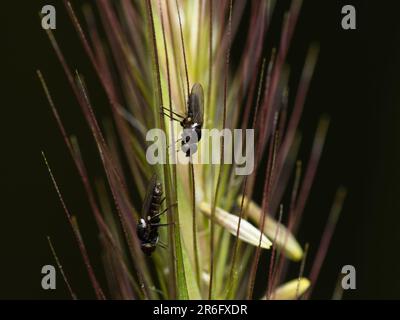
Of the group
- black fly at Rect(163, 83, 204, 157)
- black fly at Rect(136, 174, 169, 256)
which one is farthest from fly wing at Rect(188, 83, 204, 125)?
black fly at Rect(136, 174, 169, 256)

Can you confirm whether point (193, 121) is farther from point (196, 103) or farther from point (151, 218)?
point (151, 218)

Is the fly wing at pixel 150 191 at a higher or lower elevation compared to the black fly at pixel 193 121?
lower

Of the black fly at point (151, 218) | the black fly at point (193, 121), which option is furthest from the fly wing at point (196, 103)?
the black fly at point (151, 218)

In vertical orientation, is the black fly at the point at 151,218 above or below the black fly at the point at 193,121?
below

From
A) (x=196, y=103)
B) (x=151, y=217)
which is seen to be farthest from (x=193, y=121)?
(x=151, y=217)

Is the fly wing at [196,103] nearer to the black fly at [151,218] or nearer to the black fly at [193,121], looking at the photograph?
the black fly at [193,121]

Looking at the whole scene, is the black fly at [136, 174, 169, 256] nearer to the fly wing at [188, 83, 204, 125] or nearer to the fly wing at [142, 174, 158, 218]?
the fly wing at [142, 174, 158, 218]

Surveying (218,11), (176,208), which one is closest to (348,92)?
(218,11)

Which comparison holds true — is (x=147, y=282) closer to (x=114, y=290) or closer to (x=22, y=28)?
(x=114, y=290)
